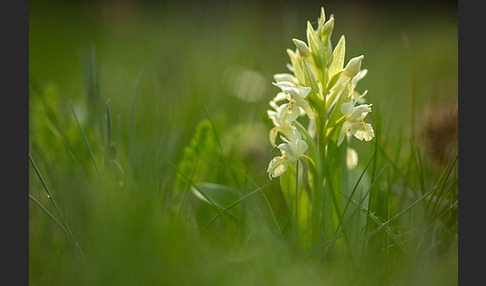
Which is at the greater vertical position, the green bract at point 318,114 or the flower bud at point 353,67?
the flower bud at point 353,67

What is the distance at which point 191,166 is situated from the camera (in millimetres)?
1446

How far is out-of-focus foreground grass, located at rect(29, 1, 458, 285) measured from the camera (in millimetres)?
816

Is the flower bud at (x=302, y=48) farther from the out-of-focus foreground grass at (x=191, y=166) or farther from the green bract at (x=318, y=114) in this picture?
the out-of-focus foreground grass at (x=191, y=166)

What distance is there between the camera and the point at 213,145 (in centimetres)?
154

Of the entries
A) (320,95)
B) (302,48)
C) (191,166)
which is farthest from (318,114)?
(191,166)

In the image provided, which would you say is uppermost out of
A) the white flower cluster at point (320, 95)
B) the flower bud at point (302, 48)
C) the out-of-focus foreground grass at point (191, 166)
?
the flower bud at point (302, 48)

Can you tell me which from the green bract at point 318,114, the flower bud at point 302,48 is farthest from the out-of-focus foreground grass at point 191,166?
the flower bud at point 302,48

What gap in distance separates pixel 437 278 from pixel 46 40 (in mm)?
3427

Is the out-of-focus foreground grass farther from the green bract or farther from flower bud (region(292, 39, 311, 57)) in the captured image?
flower bud (region(292, 39, 311, 57))

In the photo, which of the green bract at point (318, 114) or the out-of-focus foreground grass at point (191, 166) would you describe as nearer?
the out-of-focus foreground grass at point (191, 166)

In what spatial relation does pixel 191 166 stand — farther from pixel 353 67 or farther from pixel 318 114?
pixel 353 67

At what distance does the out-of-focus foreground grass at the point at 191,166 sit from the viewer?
816 mm

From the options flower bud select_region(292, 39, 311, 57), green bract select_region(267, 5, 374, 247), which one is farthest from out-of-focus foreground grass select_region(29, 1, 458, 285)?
flower bud select_region(292, 39, 311, 57)

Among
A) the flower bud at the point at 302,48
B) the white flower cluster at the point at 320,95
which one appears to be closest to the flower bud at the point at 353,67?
the white flower cluster at the point at 320,95
